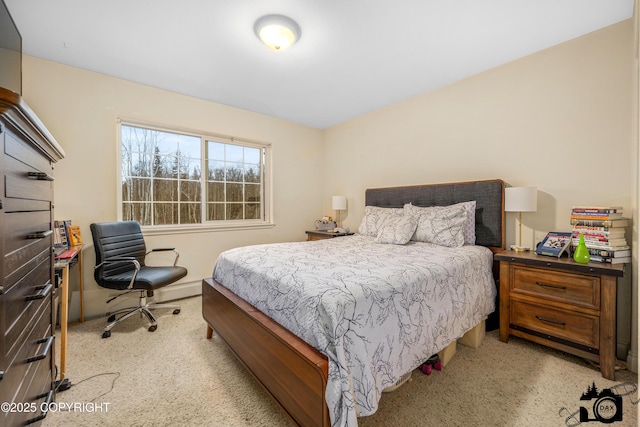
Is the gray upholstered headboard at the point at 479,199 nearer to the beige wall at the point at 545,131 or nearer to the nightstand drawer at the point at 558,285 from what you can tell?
the beige wall at the point at 545,131

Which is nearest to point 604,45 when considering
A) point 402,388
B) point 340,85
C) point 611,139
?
point 611,139

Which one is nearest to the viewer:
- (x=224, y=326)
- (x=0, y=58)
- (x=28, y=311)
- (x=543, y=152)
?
(x=28, y=311)

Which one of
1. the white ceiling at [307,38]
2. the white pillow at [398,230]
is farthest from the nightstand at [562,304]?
the white ceiling at [307,38]

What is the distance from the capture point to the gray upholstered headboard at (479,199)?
2.54m

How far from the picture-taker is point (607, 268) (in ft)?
5.57

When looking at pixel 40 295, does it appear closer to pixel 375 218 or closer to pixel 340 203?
pixel 375 218

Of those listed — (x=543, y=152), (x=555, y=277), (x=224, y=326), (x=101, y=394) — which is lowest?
(x=101, y=394)

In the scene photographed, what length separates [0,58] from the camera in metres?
1.44

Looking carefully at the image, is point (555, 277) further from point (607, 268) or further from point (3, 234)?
point (3, 234)

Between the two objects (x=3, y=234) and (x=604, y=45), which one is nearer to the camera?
(x=3, y=234)

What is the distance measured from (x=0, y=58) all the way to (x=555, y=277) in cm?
380

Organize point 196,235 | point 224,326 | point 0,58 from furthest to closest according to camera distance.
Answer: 1. point 196,235
2. point 224,326
3. point 0,58

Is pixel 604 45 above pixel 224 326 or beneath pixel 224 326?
above

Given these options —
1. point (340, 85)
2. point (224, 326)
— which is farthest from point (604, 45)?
point (224, 326)
